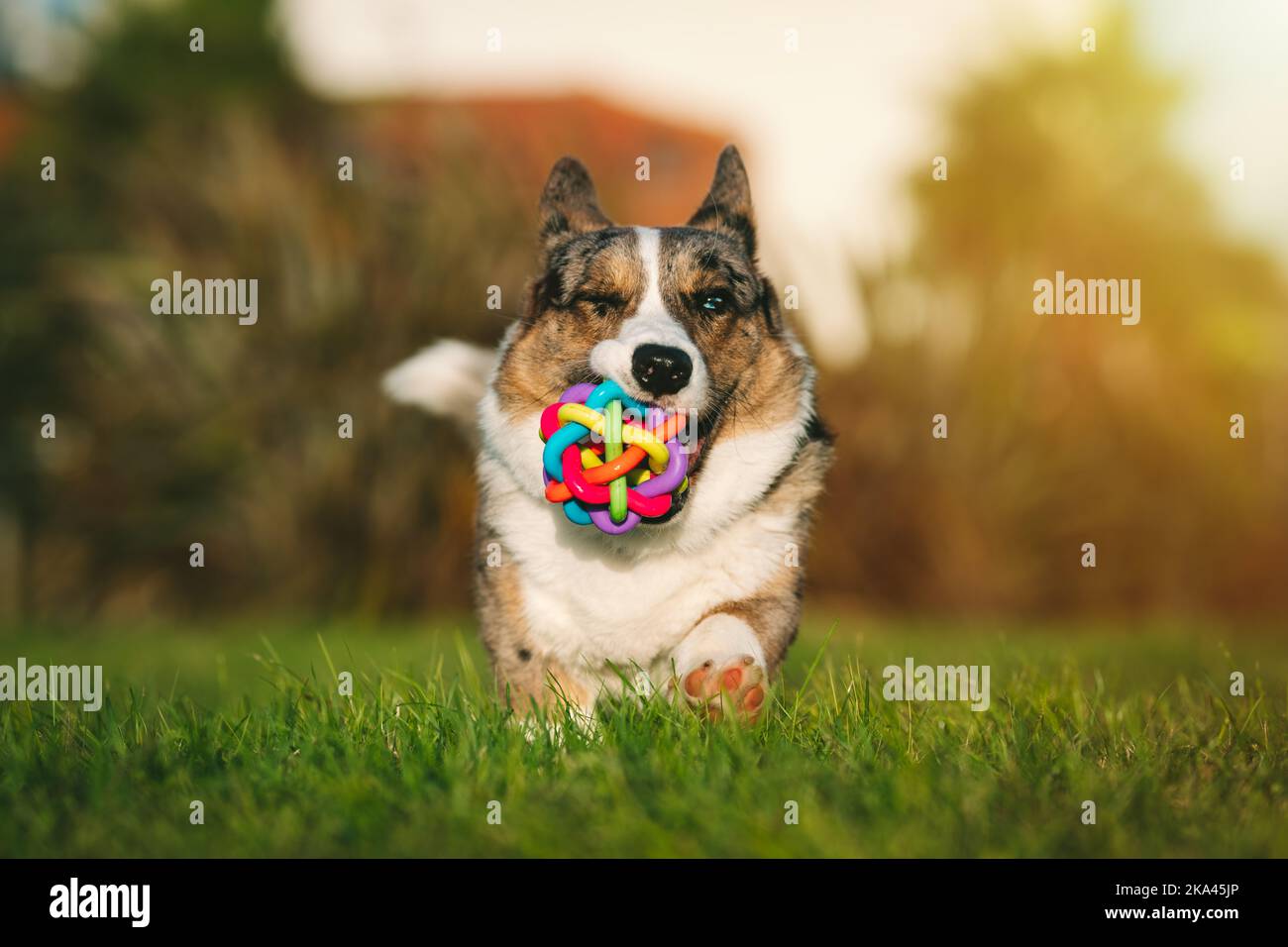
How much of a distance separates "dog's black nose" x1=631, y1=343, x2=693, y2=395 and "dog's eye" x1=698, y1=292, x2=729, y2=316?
1.66 ft

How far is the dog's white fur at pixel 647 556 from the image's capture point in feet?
13.1

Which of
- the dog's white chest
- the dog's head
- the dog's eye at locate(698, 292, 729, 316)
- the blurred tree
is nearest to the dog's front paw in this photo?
the dog's white chest

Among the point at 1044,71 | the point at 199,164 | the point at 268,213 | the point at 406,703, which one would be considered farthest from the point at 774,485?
the point at 1044,71

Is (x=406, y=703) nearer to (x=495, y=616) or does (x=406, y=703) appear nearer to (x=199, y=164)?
(x=495, y=616)

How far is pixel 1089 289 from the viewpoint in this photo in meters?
10.5

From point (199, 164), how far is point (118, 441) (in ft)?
7.15

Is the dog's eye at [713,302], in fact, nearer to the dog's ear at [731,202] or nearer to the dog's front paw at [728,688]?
the dog's ear at [731,202]

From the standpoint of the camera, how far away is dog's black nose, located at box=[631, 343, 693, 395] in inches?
146

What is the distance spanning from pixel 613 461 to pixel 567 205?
4.70ft

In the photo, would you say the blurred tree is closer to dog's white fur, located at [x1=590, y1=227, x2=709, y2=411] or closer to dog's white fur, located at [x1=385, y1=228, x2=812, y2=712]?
dog's white fur, located at [x1=385, y1=228, x2=812, y2=712]

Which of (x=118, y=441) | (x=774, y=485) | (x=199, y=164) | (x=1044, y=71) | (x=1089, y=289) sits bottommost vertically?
(x=774, y=485)
